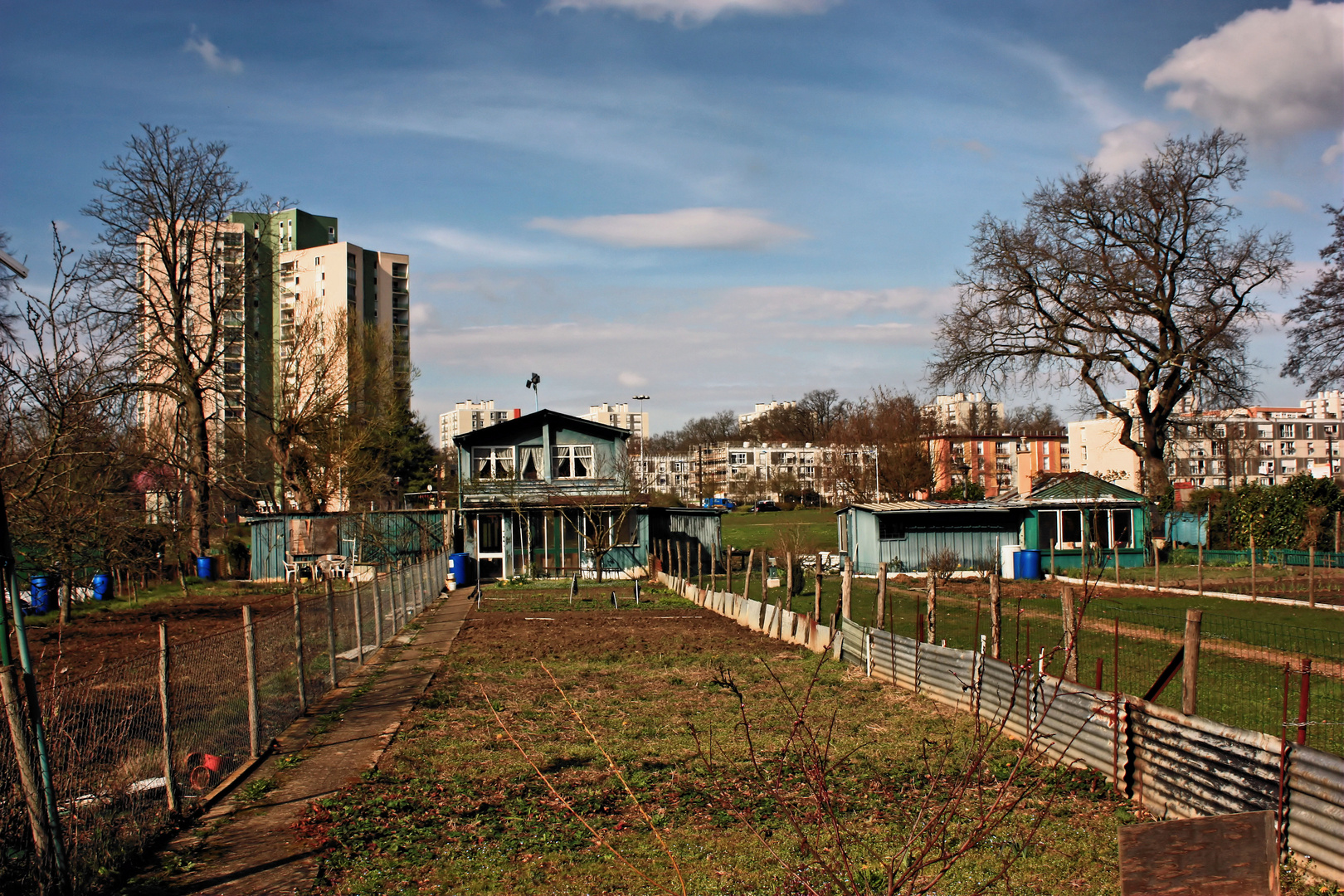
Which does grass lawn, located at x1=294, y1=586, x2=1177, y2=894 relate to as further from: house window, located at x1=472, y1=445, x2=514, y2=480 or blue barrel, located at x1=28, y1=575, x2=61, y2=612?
house window, located at x1=472, y1=445, x2=514, y2=480

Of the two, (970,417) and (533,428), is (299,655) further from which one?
(970,417)

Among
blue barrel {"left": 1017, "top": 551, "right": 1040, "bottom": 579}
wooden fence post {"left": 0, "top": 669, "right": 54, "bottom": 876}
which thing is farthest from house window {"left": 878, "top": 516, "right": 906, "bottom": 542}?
wooden fence post {"left": 0, "top": 669, "right": 54, "bottom": 876}

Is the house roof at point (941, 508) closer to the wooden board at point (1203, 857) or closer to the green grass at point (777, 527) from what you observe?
the green grass at point (777, 527)

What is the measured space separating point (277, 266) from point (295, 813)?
75.4 m

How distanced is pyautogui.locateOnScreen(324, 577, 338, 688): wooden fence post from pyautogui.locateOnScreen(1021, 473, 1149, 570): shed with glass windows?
93.0 feet

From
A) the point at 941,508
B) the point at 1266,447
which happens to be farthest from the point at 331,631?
the point at 1266,447

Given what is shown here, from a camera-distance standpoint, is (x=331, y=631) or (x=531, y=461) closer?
(x=331, y=631)

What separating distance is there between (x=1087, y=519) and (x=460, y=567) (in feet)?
75.2

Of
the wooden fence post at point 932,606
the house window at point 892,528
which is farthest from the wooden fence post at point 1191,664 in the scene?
the house window at point 892,528

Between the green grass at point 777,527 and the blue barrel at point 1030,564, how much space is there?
12780 mm

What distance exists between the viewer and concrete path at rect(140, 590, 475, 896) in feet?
20.9

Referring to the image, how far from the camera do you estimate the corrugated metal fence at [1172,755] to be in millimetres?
6062

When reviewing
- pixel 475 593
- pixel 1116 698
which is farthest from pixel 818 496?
pixel 1116 698

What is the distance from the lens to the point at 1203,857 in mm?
2975
